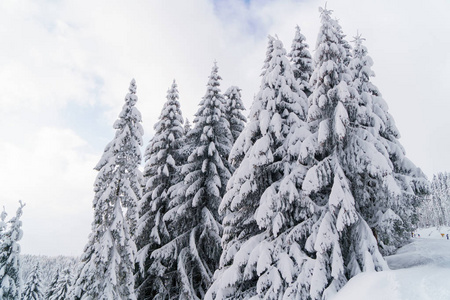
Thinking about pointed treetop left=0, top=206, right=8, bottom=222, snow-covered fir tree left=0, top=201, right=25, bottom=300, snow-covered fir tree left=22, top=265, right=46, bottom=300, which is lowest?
snow-covered fir tree left=22, top=265, right=46, bottom=300

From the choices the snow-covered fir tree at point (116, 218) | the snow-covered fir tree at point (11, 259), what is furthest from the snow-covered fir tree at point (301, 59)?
the snow-covered fir tree at point (11, 259)

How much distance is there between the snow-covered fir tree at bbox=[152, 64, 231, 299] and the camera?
16.6m

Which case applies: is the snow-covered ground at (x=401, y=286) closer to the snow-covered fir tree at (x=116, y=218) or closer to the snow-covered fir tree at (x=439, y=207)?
the snow-covered fir tree at (x=116, y=218)

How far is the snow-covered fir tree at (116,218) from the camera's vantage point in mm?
→ 14859

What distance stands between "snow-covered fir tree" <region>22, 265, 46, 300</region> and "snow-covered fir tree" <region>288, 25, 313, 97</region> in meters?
40.6

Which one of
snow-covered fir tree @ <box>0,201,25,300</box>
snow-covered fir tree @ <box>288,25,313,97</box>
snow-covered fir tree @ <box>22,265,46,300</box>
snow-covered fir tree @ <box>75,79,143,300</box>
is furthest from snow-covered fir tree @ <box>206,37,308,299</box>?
snow-covered fir tree @ <box>22,265,46,300</box>

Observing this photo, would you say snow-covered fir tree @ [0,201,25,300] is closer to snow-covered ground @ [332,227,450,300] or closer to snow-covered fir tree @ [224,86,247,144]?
snow-covered fir tree @ [224,86,247,144]

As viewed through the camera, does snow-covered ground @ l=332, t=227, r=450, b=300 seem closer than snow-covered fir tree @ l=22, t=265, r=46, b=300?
Yes

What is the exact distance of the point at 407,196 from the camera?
41.7 feet

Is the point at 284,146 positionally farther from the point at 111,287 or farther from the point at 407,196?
the point at 111,287

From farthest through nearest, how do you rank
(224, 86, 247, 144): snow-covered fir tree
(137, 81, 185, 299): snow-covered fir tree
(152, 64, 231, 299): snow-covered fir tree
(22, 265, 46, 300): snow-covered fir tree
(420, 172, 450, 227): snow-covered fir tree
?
(420, 172, 450, 227): snow-covered fir tree < (22, 265, 46, 300): snow-covered fir tree < (224, 86, 247, 144): snow-covered fir tree < (137, 81, 185, 299): snow-covered fir tree < (152, 64, 231, 299): snow-covered fir tree

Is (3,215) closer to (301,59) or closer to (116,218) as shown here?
(116,218)

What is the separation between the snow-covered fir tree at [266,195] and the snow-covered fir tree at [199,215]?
439 cm

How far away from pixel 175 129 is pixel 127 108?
12.3 feet
